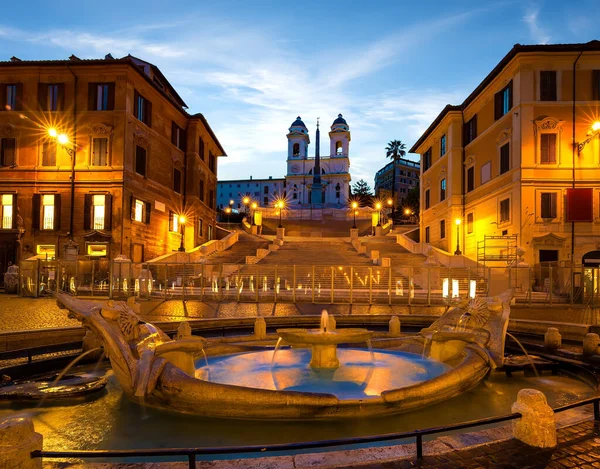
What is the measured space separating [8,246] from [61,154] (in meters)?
7.30

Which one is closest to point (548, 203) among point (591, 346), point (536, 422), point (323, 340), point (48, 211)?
point (591, 346)

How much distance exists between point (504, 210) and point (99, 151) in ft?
92.7

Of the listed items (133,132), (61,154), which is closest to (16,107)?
(61,154)

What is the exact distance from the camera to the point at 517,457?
14.0 feet

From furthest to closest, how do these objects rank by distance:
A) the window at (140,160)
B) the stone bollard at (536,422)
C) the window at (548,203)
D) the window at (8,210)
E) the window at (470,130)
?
the window at (470,130) < the window at (140,160) < the window at (8,210) < the window at (548,203) < the stone bollard at (536,422)

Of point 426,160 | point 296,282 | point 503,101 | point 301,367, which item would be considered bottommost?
point 301,367

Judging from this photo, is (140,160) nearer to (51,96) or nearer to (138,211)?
(138,211)

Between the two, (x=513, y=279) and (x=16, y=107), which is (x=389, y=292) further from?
(x=16, y=107)

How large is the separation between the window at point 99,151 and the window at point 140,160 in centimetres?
229

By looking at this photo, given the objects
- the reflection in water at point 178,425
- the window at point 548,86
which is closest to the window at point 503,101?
the window at point 548,86

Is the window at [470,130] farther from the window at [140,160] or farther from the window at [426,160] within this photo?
the window at [140,160]

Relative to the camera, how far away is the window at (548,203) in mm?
28125

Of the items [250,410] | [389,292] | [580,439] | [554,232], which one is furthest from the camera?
[554,232]

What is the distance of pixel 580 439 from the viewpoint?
4.71 m
